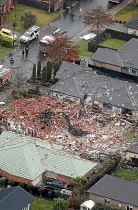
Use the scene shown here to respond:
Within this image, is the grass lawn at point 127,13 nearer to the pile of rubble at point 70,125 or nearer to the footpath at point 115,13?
the footpath at point 115,13

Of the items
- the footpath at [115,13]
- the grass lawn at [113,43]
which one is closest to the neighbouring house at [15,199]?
the grass lawn at [113,43]

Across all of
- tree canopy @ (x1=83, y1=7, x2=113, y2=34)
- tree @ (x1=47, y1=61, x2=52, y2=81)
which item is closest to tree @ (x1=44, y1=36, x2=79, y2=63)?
tree @ (x1=47, y1=61, x2=52, y2=81)

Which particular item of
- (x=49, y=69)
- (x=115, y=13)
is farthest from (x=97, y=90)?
(x=115, y=13)

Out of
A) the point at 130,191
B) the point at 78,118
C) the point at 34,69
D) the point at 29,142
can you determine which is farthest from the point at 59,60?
the point at 130,191

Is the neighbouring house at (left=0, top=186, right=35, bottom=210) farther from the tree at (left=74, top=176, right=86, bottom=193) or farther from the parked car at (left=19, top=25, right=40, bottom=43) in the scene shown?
the parked car at (left=19, top=25, right=40, bottom=43)

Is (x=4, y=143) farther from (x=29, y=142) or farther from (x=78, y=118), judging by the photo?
(x=78, y=118)
